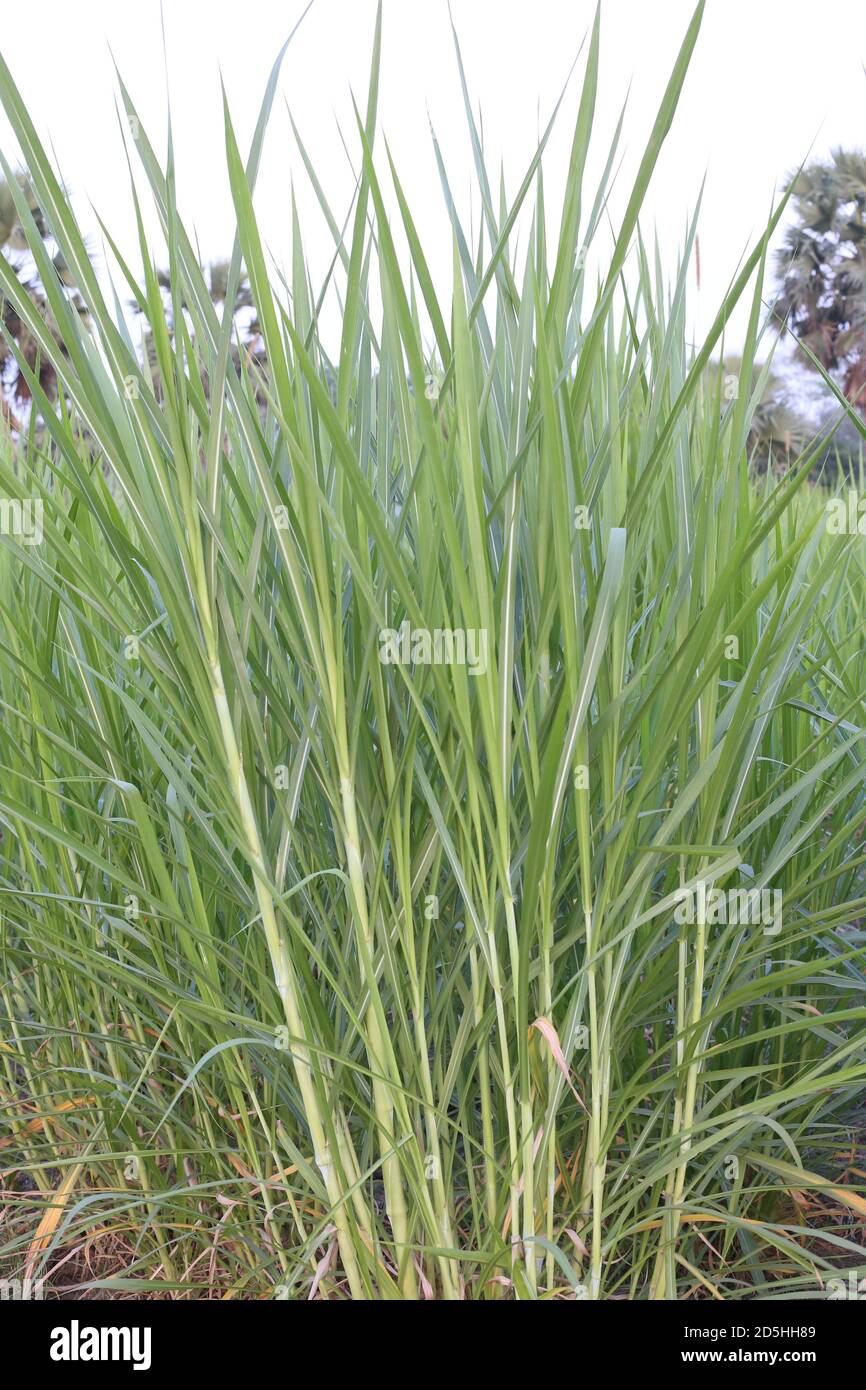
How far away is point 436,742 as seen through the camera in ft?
2.12

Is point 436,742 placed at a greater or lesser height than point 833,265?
lesser

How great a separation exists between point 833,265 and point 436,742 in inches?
530

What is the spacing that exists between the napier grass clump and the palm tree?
12.4m

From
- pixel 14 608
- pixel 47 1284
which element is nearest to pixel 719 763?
pixel 14 608

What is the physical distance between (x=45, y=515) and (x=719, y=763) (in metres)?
0.51

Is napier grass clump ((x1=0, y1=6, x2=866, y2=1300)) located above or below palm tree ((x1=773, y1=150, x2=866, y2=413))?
below

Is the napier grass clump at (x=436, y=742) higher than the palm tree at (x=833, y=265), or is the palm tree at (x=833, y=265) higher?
the palm tree at (x=833, y=265)

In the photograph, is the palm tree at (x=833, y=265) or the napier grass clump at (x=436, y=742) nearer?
the napier grass clump at (x=436, y=742)

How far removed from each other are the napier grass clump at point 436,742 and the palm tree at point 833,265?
12374mm

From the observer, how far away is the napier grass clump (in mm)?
638

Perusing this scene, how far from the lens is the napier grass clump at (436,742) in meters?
0.64

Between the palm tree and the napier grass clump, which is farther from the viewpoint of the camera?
the palm tree

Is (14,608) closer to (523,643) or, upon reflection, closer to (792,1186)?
(523,643)

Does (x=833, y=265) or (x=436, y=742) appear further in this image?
(x=833, y=265)
